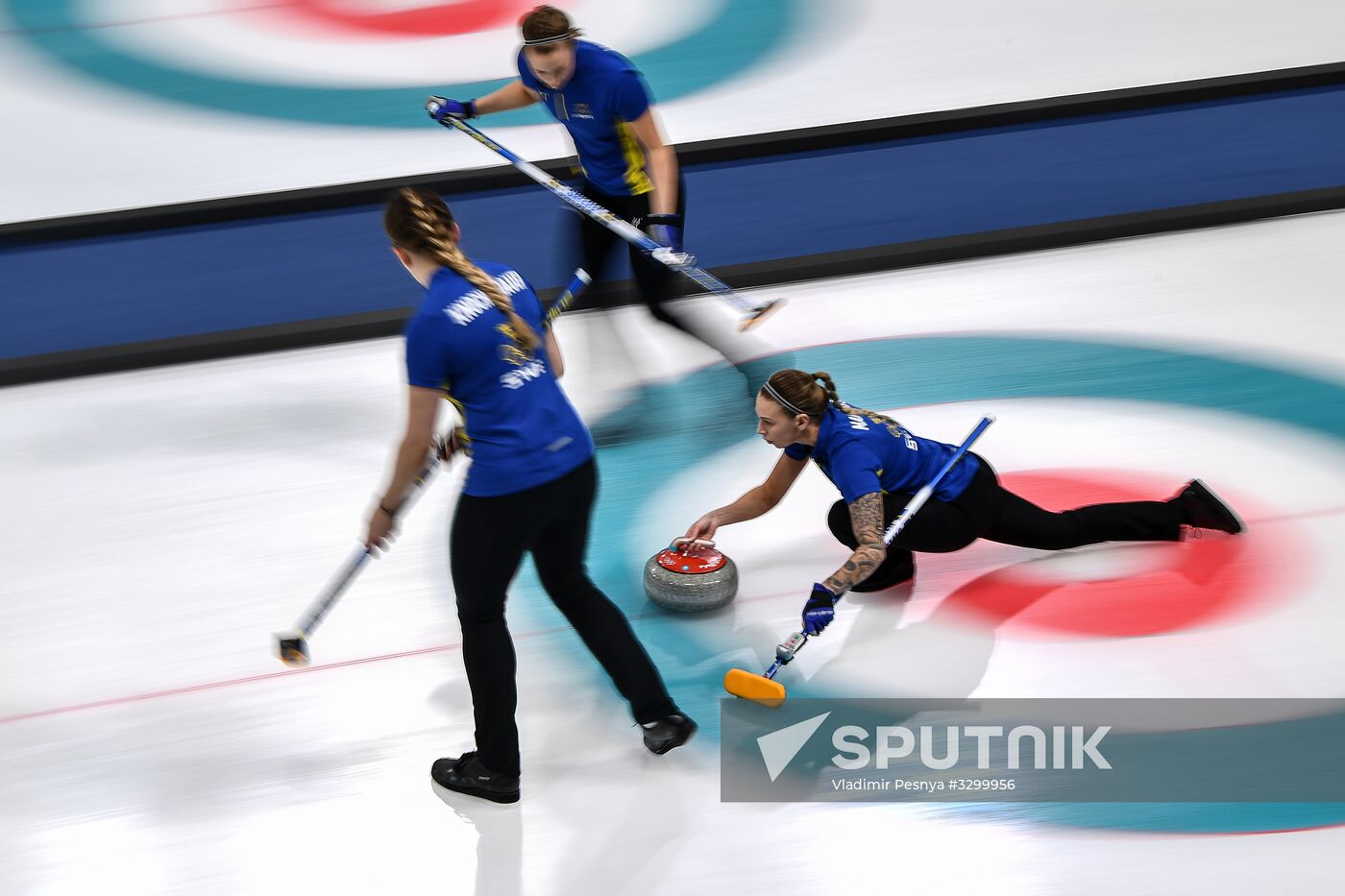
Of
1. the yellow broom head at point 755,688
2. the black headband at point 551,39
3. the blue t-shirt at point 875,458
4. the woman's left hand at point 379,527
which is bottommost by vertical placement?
the yellow broom head at point 755,688

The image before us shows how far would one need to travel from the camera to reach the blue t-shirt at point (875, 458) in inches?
128

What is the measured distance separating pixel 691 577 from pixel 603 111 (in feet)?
Result: 4.78

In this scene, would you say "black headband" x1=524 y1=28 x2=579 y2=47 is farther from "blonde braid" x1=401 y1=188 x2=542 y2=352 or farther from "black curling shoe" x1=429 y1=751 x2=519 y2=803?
"black curling shoe" x1=429 y1=751 x2=519 y2=803

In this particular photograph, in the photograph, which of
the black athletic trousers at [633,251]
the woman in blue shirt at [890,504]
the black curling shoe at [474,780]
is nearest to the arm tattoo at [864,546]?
the woman in blue shirt at [890,504]

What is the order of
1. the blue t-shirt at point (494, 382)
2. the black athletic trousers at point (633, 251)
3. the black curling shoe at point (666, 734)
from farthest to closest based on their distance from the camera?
the black athletic trousers at point (633, 251) < the black curling shoe at point (666, 734) < the blue t-shirt at point (494, 382)

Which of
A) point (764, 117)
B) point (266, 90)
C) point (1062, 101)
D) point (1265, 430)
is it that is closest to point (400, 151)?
point (266, 90)

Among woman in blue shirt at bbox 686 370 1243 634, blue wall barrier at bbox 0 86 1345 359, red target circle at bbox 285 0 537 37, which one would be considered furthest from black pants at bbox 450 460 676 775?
red target circle at bbox 285 0 537 37

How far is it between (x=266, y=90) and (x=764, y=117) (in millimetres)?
2789

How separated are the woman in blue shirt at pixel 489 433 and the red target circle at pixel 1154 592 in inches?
50.0

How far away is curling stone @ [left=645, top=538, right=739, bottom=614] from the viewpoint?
3.50 metres

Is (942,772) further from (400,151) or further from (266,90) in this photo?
(266,90)

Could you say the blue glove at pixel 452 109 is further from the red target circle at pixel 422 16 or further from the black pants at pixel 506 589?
the red target circle at pixel 422 16

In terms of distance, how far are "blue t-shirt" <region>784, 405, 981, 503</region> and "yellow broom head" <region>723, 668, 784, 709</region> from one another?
468 mm

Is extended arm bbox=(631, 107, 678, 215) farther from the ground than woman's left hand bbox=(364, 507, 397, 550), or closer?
farther from the ground
